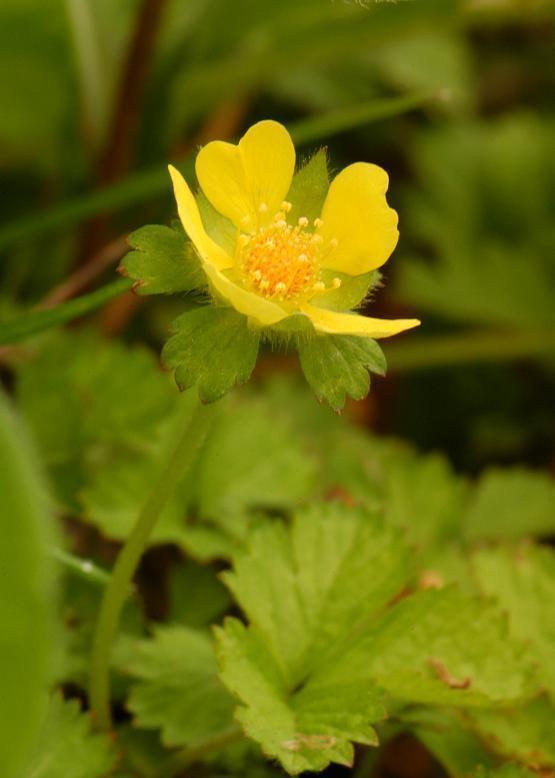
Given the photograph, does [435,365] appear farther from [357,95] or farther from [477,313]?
[357,95]

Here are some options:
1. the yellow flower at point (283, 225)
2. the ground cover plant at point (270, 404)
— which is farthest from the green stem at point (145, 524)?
the yellow flower at point (283, 225)

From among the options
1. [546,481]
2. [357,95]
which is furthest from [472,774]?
[357,95]

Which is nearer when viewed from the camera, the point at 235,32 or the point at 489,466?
the point at 489,466

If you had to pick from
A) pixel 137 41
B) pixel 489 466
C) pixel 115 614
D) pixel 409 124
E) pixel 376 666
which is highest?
pixel 137 41

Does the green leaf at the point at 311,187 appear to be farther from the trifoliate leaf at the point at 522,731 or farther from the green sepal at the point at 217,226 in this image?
the trifoliate leaf at the point at 522,731

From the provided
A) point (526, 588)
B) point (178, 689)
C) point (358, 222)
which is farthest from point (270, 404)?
point (358, 222)
